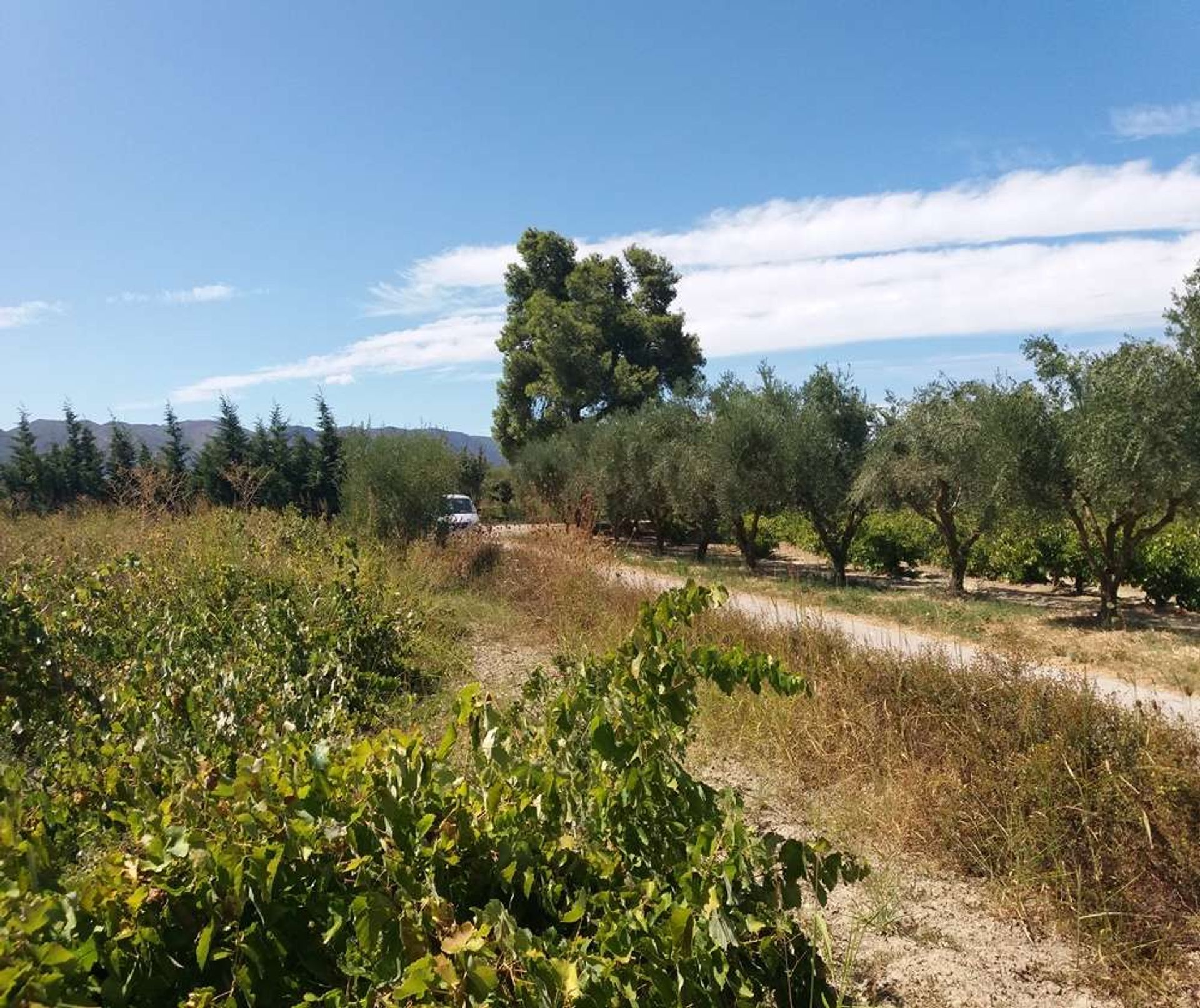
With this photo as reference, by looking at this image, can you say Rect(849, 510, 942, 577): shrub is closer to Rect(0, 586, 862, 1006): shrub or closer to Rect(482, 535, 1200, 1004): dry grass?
Rect(482, 535, 1200, 1004): dry grass

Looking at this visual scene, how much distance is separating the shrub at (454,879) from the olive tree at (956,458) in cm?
1240

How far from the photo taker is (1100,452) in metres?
10.9

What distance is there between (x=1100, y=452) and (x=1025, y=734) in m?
8.92

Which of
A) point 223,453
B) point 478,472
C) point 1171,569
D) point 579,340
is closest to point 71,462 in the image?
point 223,453

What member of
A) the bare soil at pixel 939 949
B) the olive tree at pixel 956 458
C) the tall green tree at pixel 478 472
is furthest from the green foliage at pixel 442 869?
the tall green tree at pixel 478 472

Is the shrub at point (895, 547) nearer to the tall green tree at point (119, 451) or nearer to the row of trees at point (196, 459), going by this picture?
the row of trees at point (196, 459)

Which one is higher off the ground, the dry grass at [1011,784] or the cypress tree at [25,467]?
the cypress tree at [25,467]

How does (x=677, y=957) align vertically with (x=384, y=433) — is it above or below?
below

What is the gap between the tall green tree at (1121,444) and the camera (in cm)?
1033

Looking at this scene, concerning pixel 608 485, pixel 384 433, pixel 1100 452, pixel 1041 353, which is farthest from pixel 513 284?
pixel 1100 452

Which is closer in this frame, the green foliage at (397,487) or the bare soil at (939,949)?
the bare soil at (939,949)

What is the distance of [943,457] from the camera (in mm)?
15398

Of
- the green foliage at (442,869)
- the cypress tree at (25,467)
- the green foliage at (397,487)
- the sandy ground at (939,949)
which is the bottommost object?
the sandy ground at (939,949)

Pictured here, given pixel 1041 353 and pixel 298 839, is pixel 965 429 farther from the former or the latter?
pixel 298 839
